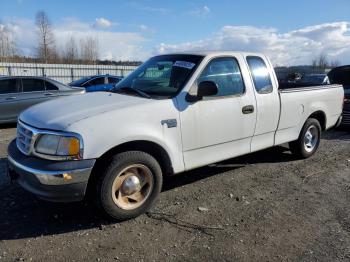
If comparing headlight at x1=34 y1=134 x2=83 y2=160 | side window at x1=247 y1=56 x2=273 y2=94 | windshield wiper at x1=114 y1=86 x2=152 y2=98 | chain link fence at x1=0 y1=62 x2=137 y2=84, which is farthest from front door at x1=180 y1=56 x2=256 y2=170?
chain link fence at x1=0 y1=62 x2=137 y2=84

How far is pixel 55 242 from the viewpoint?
3.79m

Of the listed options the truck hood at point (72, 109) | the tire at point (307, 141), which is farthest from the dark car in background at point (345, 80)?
the truck hood at point (72, 109)

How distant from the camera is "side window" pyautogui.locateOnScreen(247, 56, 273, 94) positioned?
5.56 meters

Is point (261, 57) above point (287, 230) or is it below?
above

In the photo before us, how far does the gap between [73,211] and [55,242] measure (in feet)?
2.48

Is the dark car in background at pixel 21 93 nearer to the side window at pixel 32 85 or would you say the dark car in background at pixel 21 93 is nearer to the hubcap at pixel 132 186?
the side window at pixel 32 85

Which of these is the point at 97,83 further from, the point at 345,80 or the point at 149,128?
the point at 149,128

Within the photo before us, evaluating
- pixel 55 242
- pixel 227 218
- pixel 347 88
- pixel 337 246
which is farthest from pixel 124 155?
pixel 347 88

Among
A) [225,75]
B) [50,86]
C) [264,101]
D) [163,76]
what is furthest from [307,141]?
[50,86]

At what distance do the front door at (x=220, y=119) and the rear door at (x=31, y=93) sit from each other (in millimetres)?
7255

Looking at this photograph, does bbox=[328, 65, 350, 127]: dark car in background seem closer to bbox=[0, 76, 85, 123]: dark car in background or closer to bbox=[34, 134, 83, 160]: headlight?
bbox=[0, 76, 85, 123]: dark car in background

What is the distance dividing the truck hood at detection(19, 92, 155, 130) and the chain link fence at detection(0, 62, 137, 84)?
21608 mm

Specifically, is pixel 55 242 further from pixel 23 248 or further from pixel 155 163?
pixel 155 163

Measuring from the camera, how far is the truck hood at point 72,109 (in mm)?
3893
